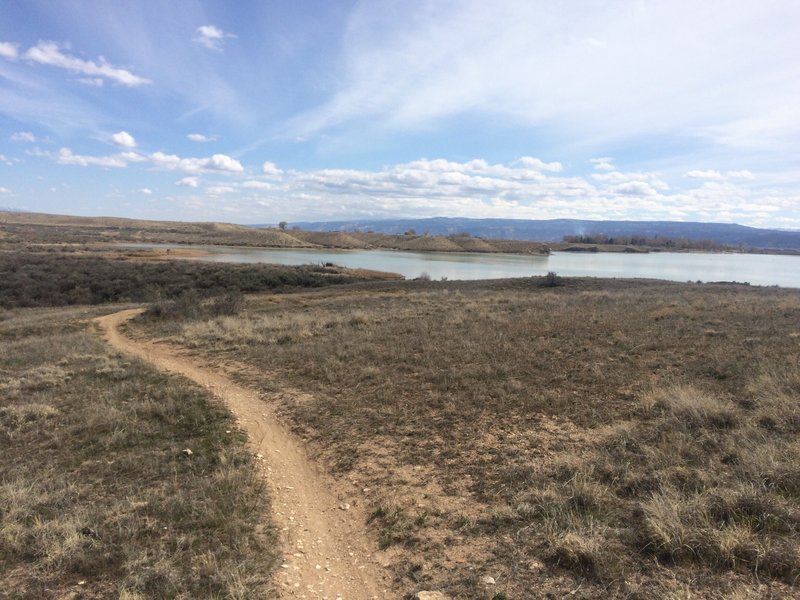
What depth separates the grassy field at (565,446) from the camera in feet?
10.8

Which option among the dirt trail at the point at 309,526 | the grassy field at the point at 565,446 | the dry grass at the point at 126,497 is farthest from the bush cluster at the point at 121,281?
the dirt trail at the point at 309,526

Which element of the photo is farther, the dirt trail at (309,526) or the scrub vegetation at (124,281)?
the scrub vegetation at (124,281)

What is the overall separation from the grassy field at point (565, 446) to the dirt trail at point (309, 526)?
24cm

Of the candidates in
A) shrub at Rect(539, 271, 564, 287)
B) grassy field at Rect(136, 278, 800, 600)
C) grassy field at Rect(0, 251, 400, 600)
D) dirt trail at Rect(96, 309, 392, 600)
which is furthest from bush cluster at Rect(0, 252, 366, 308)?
shrub at Rect(539, 271, 564, 287)

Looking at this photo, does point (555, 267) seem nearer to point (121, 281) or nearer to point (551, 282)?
point (551, 282)

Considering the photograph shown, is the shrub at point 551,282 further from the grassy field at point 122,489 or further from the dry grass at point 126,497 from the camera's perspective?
the dry grass at point 126,497

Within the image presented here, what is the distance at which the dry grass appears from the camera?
3.50 meters

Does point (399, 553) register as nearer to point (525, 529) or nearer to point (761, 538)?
point (525, 529)

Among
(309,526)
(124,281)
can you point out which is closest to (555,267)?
(124,281)

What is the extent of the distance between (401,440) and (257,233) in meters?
127

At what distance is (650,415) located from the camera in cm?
614

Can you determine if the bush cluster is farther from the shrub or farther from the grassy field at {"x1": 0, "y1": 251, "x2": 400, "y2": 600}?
the shrub

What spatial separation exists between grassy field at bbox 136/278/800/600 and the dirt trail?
238 mm

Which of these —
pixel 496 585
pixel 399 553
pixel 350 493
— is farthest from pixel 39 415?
pixel 496 585
